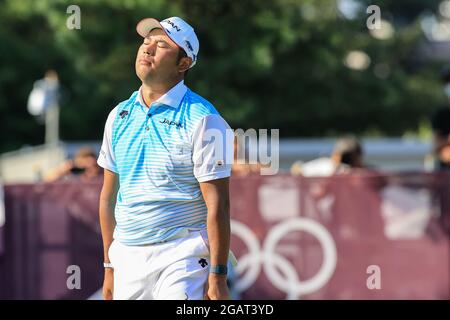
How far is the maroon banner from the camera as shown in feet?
32.9

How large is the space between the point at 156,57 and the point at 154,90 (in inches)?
7.1

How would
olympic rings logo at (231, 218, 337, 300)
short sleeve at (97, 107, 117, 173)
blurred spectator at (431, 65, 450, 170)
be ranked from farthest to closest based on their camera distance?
blurred spectator at (431, 65, 450, 170) → olympic rings logo at (231, 218, 337, 300) → short sleeve at (97, 107, 117, 173)

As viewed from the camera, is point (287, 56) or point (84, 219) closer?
point (84, 219)

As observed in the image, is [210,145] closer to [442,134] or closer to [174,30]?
[174,30]

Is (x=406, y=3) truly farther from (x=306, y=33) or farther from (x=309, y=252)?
(x=309, y=252)

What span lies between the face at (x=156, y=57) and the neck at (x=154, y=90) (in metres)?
0.04

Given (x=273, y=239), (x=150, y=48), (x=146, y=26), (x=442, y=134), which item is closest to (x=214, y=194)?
(x=150, y=48)

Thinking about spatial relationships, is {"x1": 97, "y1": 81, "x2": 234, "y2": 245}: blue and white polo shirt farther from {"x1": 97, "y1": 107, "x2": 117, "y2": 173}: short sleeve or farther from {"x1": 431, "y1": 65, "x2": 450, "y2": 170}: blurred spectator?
{"x1": 431, "y1": 65, "x2": 450, "y2": 170}: blurred spectator

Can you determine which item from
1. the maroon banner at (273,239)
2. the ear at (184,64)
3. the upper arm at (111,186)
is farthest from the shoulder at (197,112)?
the maroon banner at (273,239)

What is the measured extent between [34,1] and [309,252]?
1961 cm

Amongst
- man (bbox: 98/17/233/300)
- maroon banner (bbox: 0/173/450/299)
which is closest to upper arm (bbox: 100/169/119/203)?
man (bbox: 98/17/233/300)
